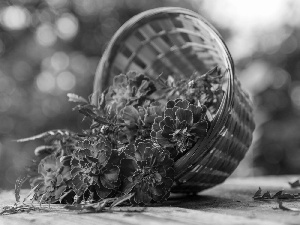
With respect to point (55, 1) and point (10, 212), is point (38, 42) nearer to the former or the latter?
point (55, 1)

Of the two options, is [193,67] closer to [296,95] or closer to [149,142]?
[149,142]

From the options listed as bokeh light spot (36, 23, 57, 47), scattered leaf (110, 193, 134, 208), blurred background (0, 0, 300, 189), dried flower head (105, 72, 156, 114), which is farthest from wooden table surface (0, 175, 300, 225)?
bokeh light spot (36, 23, 57, 47)

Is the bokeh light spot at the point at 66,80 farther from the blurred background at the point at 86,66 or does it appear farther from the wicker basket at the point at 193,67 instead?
the wicker basket at the point at 193,67

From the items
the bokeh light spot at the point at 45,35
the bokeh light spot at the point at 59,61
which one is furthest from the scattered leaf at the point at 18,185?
the bokeh light spot at the point at 45,35

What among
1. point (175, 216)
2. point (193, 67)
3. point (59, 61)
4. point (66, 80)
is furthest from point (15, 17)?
point (175, 216)

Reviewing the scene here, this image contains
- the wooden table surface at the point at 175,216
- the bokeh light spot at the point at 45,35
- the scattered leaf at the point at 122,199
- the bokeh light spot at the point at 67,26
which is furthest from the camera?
the bokeh light spot at the point at 67,26

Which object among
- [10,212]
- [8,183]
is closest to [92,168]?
[10,212]
